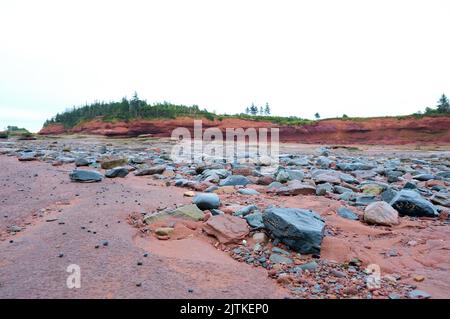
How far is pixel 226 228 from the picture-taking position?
2.83m

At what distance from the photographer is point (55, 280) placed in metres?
1.99

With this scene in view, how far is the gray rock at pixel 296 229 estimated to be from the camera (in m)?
2.52

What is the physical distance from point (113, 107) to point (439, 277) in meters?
35.0

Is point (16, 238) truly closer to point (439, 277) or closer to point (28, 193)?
point (28, 193)

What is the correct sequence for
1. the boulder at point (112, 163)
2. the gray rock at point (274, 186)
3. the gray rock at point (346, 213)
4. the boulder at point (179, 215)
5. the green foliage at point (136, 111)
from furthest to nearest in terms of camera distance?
the green foliage at point (136, 111) → the boulder at point (112, 163) → the gray rock at point (274, 186) → the gray rock at point (346, 213) → the boulder at point (179, 215)

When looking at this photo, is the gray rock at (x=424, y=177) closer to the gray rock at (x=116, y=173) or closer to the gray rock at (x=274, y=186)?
the gray rock at (x=274, y=186)

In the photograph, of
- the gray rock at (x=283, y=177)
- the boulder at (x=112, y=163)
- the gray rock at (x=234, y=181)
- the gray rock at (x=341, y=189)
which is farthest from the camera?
the boulder at (x=112, y=163)

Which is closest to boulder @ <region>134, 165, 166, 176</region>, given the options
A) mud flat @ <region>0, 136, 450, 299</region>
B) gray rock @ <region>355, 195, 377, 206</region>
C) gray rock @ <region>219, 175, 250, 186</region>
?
mud flat @ <region>0, 136, 450, 299</region>

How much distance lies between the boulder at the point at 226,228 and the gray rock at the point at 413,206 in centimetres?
185

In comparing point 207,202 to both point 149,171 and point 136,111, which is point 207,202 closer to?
point 149,171

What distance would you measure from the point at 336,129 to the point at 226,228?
25.0 metres

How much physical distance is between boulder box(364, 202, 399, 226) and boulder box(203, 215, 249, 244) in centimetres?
131

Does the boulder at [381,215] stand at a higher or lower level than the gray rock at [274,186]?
lower

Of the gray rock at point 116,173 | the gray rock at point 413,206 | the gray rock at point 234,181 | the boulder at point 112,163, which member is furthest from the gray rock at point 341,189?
the boulder at point 112,163
